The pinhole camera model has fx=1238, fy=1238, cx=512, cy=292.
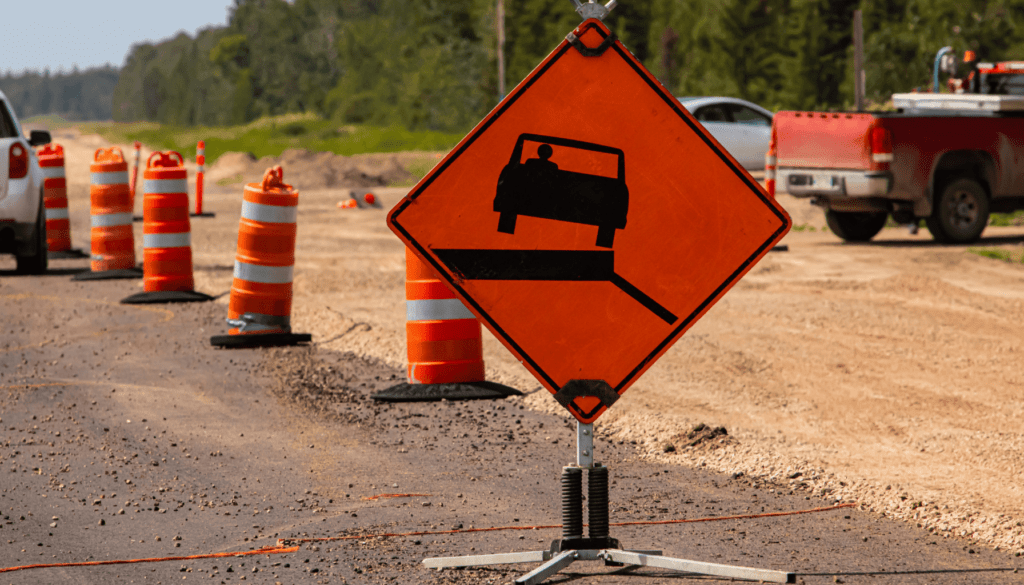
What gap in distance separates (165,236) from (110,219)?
88.8 inches

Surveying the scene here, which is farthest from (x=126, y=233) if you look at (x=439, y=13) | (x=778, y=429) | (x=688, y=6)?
(x=439, y=13)

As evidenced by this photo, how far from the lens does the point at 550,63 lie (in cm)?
438

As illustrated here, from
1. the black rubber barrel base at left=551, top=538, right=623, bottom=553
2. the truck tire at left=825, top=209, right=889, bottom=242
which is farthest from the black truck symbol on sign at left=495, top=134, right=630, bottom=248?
the truck tire at left=825, top=209, right=889, bottom=242

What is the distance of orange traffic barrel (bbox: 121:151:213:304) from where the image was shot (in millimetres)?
11703

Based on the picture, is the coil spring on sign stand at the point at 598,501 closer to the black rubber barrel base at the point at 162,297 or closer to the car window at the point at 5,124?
the black rubber barrel base at the point at 162,297

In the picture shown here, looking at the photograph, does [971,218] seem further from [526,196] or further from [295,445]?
[526,196]

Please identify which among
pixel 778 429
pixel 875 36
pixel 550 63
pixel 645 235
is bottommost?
pixel 778 429

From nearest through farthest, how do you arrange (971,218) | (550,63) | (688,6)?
(550,63)
(971,218)
(688,6)

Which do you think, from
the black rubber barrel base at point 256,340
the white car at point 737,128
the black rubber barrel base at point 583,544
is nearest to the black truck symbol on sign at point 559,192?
the black rubber barrel base at point 583,544

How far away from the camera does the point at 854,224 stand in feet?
59.2

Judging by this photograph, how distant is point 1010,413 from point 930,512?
2353 mm

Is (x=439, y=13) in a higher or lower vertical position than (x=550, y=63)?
higher

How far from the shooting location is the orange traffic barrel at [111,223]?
534 inches

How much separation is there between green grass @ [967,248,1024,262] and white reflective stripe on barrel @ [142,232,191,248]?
9.71 metres
